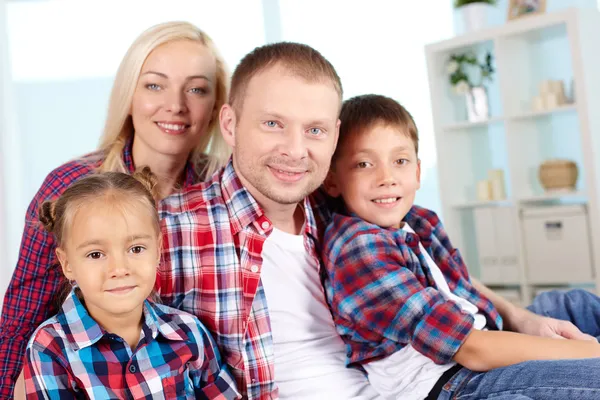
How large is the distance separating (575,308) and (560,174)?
7.83ft

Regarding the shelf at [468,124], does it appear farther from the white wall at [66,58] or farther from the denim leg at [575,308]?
the denim leg at [575,308]

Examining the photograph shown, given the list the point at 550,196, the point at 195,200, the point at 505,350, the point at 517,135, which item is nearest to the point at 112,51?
the point at 517,135

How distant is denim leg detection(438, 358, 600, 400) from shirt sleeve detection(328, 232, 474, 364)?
8 cm

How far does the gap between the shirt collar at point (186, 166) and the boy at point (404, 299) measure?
1.42 ft

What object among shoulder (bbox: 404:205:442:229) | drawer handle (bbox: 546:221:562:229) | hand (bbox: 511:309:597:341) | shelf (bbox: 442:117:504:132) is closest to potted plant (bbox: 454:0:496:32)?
shelf (bbox: 442:117:504:132)

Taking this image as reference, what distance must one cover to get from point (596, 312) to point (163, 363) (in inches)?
43.7

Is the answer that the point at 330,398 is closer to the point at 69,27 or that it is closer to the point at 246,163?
the point at 246,163

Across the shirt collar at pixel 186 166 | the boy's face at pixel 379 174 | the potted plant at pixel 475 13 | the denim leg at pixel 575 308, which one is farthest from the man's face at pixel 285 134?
the potted plant at pixel 475 13

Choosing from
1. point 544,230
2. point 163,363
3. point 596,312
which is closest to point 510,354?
point 596,312

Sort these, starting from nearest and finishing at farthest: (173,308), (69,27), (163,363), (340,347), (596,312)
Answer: (163,363) → (173,308) → (340,347) → (596,312) → (69,27)

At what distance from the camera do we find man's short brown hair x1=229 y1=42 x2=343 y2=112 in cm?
153

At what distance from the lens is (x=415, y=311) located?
1423mm

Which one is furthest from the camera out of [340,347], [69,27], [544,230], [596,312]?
[69,27]

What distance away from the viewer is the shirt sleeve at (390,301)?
1.40 meters
